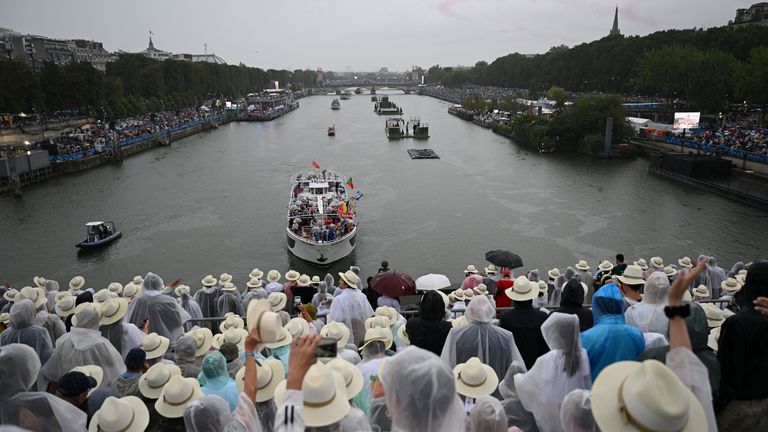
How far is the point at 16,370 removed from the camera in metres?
3.50

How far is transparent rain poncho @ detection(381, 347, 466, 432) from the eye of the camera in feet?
7.97

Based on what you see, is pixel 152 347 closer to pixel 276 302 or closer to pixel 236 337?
pixel 236 337

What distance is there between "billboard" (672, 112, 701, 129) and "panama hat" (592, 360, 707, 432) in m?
47.1

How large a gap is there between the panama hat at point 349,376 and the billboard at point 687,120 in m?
46.8

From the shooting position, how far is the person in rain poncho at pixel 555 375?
375 centimetres

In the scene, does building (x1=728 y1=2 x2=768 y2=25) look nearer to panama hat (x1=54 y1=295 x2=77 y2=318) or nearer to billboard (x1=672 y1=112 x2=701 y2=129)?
billboard (x1=672 y1=112 x2=701 y2=129)

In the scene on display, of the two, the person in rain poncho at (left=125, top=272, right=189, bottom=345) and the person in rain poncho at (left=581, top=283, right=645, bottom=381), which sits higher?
the person in rain poncho at (left=581, top=283, right=645, bottom=381)

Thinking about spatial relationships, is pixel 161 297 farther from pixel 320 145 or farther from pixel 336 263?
pixel 320 145

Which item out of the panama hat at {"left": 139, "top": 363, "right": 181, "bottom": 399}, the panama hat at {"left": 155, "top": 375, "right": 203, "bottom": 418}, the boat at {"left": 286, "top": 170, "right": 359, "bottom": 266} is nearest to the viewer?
the panama hat at {"left": 155, "top": 375, "right": 203, "bottom": 418}

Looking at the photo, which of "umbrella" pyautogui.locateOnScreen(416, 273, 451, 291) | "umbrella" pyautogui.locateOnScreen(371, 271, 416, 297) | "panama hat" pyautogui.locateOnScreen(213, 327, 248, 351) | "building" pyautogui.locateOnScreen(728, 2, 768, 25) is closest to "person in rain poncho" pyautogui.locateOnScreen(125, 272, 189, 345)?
"panama hat" pyautogui.locateOnScreen(213, 327, 248, 351)

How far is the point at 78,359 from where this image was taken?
16.8ft

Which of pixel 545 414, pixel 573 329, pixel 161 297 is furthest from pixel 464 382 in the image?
pixel 161 297

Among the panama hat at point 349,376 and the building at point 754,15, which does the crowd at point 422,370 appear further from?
the building at point 754,15

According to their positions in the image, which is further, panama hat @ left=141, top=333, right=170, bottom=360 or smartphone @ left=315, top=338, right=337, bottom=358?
panama hat @ left=141, top=333, right=170, bottom=360
